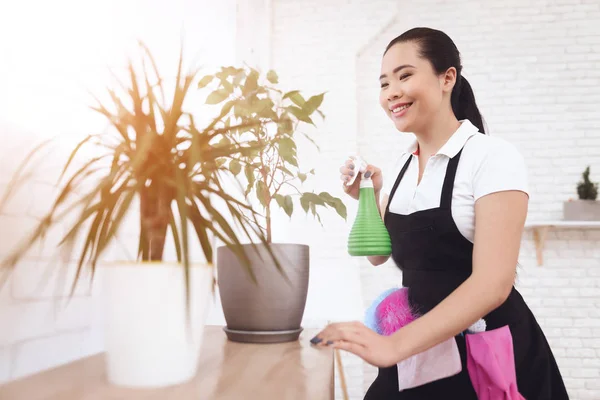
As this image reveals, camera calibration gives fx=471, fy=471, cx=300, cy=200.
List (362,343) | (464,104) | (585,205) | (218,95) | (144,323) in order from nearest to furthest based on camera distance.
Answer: (144,323), (362,343), (218,95), (464,104), (585,205)

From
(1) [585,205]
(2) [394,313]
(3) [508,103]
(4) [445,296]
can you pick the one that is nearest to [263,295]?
(2) [394,313]

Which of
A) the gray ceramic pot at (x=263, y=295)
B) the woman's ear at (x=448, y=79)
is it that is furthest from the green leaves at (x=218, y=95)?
the woman's ear at (x=448, y=79)

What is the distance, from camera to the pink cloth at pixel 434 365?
1.12 metres

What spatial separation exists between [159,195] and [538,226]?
3.54 m

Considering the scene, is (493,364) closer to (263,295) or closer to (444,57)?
(263,295)

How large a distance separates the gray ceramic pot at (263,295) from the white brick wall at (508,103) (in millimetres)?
2575

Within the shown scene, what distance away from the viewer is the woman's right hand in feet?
4.48

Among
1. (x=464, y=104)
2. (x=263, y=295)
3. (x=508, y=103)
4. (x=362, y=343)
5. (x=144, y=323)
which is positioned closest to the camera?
(x=144, y=323)

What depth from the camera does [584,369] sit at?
3.53 m

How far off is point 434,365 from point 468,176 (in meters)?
0.48

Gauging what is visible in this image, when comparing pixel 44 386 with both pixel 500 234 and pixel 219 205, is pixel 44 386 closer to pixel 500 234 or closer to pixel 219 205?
pixel 500 234

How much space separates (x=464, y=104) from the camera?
4.90ft

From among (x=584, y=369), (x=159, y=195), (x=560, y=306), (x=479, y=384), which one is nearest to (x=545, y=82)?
(x=560, y=306)

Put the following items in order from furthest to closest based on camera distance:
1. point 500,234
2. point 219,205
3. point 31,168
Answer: point 219,205 → point 500,234 → point 31,168
